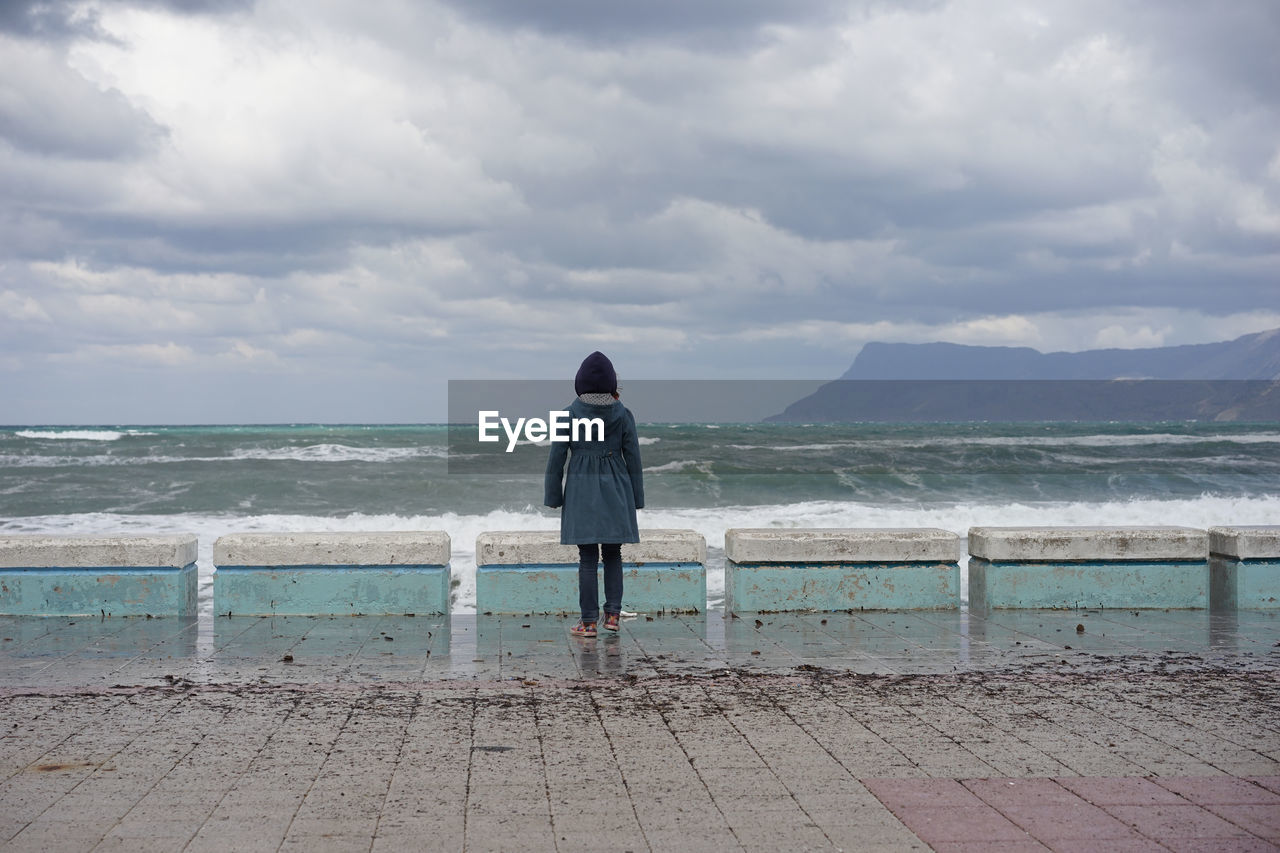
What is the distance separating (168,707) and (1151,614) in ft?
22.8

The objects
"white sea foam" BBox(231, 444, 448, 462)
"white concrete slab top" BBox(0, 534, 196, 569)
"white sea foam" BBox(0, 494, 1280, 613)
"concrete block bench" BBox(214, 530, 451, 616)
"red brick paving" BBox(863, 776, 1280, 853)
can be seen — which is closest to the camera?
"red brick paving" BBox(863, 776, 1280, 853)

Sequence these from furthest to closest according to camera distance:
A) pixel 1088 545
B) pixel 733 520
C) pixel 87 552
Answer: pixel 733 520
pixel 1088 545
pixel 87 552

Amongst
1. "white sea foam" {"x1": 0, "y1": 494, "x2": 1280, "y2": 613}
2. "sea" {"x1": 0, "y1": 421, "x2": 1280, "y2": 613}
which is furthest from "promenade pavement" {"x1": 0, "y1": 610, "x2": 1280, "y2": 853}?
"white sea foam" {"x1": 0, "y1": 494, "x2": 1280, "y2": 613}

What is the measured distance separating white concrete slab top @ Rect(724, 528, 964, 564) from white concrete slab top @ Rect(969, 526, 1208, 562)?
32cm

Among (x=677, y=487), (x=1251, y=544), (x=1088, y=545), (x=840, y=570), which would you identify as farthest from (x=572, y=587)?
(x=677, y=487)

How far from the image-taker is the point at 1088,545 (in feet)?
28.4

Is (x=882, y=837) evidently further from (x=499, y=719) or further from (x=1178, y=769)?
(x=499, y=719)

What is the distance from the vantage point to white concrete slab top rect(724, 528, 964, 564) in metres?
8.41

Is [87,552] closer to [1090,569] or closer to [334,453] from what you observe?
[1090,569]

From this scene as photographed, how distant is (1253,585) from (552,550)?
5.51m

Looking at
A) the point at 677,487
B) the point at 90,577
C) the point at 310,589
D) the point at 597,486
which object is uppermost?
the point at 597,486

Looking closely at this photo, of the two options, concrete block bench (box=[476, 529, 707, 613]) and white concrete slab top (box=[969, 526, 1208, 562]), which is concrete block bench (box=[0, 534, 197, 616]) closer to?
concrete block bench (box=[476, 529, 707, 613])

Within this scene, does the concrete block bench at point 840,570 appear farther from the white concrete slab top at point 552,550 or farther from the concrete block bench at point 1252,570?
the concrete block bench at point 1252,570

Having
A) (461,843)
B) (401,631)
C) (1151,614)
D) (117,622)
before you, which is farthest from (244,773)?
(1151,614)
